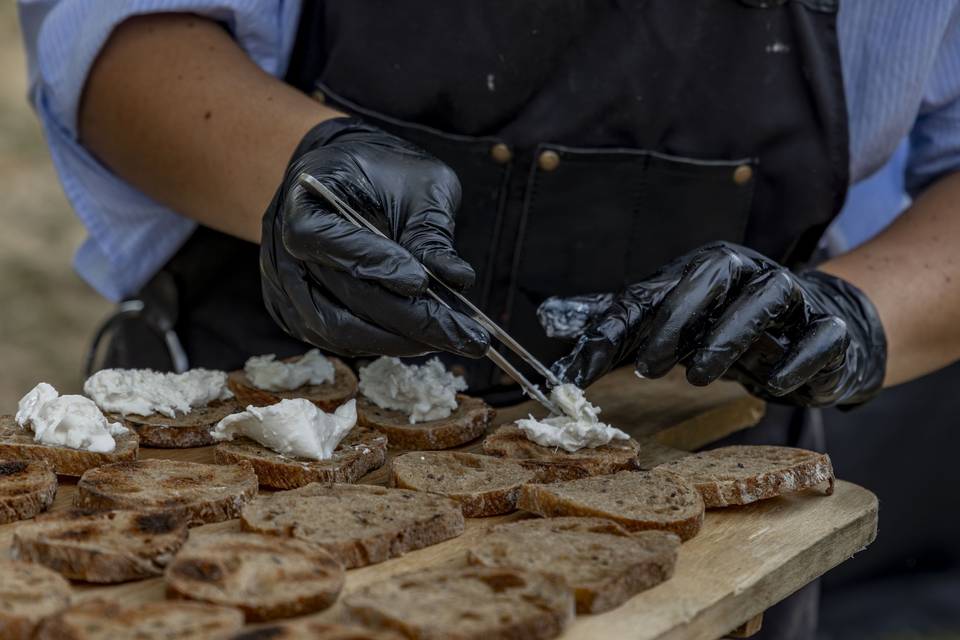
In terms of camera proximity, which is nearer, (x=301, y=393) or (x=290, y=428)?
(x=290, y=428)

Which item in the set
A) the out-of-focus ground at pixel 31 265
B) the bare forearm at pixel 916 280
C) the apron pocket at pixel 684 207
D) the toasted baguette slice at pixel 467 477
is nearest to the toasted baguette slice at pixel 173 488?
the toasted baguette slice at pixel 467 477

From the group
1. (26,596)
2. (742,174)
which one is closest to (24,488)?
(26,596)

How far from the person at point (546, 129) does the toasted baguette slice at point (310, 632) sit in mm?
1053

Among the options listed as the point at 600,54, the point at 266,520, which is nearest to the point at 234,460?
the point at 266,520

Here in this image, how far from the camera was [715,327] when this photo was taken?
2.10 metres

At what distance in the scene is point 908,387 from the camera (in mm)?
4211

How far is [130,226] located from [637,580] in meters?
1.71

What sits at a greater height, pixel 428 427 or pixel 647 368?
pixel 647 368

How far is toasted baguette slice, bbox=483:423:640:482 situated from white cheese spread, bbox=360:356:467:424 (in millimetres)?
124

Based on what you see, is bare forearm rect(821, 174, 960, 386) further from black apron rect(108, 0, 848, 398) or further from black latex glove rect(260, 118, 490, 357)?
black latex glove rect(260, 118, 490, 357)

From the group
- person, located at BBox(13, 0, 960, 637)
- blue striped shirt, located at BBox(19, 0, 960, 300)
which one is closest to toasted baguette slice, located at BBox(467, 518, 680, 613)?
person, located at BBox(13, 0, 960, 637)

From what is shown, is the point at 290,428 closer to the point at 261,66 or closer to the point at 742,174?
the point at 261,66

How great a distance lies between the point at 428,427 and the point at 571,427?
28cm

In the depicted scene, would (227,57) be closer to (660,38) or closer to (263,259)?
(263,259)
